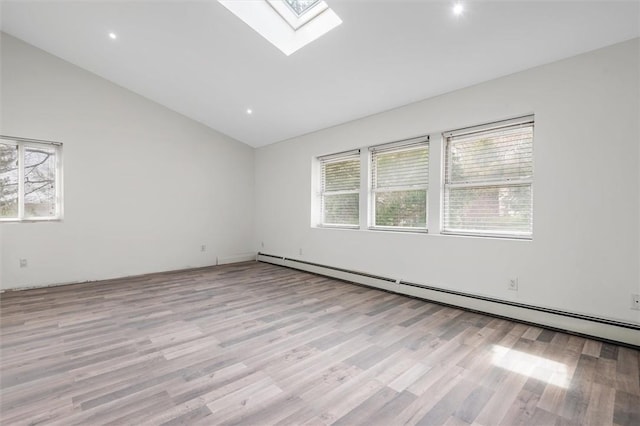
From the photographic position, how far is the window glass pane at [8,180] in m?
3.94

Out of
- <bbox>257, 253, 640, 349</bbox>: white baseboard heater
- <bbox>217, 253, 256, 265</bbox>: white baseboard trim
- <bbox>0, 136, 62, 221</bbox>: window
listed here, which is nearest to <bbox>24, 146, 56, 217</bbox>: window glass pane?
<bbox>0, 136, 62, 221</bbox>: window

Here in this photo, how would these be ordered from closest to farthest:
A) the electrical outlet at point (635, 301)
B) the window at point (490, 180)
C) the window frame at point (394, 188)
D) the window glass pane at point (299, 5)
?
the electrical outlet at point (635, 301), the window at point (490, 180), the window glass pane at point (299, 5), the window frame at point (394, 188)

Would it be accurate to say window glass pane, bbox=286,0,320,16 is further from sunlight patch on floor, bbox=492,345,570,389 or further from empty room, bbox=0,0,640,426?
sunlight patch on floor, bbox=492,345,570,389

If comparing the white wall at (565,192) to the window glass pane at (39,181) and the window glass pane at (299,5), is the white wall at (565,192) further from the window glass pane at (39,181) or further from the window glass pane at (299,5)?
the window glass pane at (39,181)

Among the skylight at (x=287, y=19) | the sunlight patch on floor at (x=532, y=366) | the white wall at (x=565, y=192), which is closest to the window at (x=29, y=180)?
the skylight at (x=287, y=19)

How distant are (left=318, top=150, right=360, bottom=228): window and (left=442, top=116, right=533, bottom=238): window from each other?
4.87ft

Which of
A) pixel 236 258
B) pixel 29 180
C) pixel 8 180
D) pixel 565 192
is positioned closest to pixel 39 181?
pixel 29 180

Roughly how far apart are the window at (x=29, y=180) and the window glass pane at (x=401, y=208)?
4690 mm

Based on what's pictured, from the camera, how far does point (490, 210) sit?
324 cm

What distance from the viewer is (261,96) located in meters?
4.34

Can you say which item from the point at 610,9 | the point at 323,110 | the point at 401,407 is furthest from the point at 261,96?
the point at 401,407

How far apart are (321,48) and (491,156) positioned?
2194 mm

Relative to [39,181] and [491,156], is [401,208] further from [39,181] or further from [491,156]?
[39,181]

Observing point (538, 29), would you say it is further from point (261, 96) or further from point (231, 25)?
point (261, 96)
